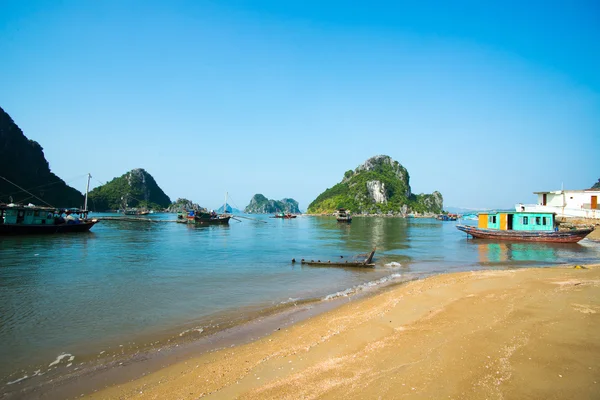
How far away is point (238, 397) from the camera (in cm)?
587

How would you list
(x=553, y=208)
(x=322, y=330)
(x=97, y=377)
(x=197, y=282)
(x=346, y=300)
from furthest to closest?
(x=553, y=208) → (x=197, y=282) → (x=346, y=300) → (x=322, y=330) → (x=97, y=377)

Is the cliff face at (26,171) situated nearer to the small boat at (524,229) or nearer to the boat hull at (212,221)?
the boat hull at (212,221)

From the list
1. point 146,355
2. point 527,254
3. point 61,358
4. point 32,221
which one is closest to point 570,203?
point 527,254

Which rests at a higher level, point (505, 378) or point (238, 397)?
point (505, 378)

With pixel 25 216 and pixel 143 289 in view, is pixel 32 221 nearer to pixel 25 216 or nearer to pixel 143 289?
pixel 25 216

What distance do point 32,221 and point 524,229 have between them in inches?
2674

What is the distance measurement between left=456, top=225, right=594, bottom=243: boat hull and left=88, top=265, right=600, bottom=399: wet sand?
32.6 metres

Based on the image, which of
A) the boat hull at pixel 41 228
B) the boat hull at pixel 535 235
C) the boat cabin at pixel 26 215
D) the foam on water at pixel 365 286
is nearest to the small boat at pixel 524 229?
the boat hull at pixel 535 235

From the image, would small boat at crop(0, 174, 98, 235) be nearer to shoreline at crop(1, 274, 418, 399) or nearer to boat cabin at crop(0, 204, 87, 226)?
boat cabin at crop(0, 204, 87, 226)

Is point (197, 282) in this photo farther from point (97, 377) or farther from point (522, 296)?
point (522, 296)

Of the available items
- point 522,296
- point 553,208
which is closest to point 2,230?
point 522,296

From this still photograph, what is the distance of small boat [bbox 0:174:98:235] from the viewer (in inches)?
1652

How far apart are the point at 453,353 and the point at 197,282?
14708 mm

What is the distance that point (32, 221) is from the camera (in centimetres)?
4450
